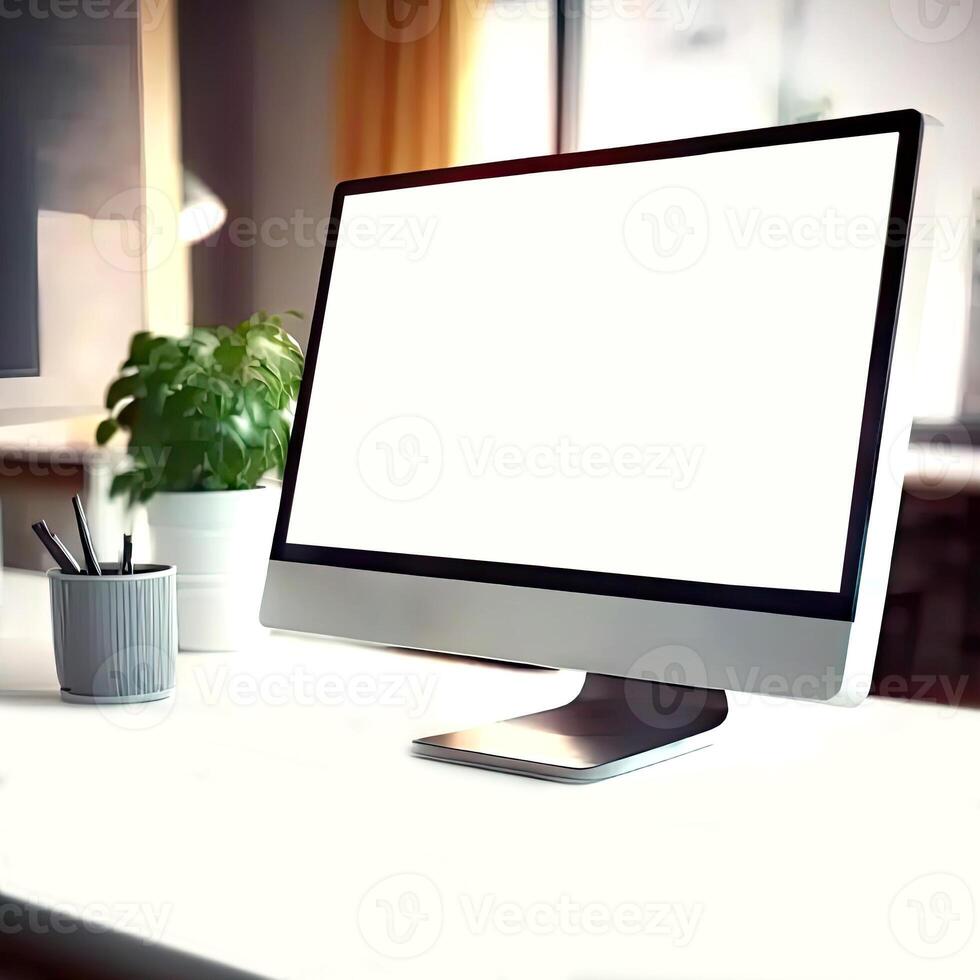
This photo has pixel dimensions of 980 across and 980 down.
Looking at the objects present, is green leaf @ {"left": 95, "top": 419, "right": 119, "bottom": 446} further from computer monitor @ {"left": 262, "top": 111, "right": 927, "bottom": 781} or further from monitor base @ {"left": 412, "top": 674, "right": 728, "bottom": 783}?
monitor base @ {"left": 412, "top": 674, "right": 728, "bottom": 783}

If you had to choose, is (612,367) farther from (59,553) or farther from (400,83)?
(400,83)

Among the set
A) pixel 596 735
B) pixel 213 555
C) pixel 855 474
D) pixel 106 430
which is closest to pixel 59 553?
pixel 213 555

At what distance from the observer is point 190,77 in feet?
9.03

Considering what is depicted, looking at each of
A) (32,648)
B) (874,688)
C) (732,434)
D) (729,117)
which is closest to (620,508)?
(732,434)

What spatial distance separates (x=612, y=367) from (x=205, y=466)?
0.54 metres

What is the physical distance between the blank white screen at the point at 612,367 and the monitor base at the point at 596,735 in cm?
13

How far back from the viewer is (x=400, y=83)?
104 inches

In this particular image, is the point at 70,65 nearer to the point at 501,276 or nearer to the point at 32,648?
the point at 32,648

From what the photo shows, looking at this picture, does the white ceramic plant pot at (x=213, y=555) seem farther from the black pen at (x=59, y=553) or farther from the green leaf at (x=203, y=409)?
the black pen at (x=59, y=553)

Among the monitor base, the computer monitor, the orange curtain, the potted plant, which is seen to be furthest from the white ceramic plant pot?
the orange curtain

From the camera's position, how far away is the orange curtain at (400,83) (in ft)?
8.55

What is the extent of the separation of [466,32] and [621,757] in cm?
220

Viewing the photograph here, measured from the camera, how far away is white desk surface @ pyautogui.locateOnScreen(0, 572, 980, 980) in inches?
20.2

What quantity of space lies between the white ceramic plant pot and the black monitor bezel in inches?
9.4
